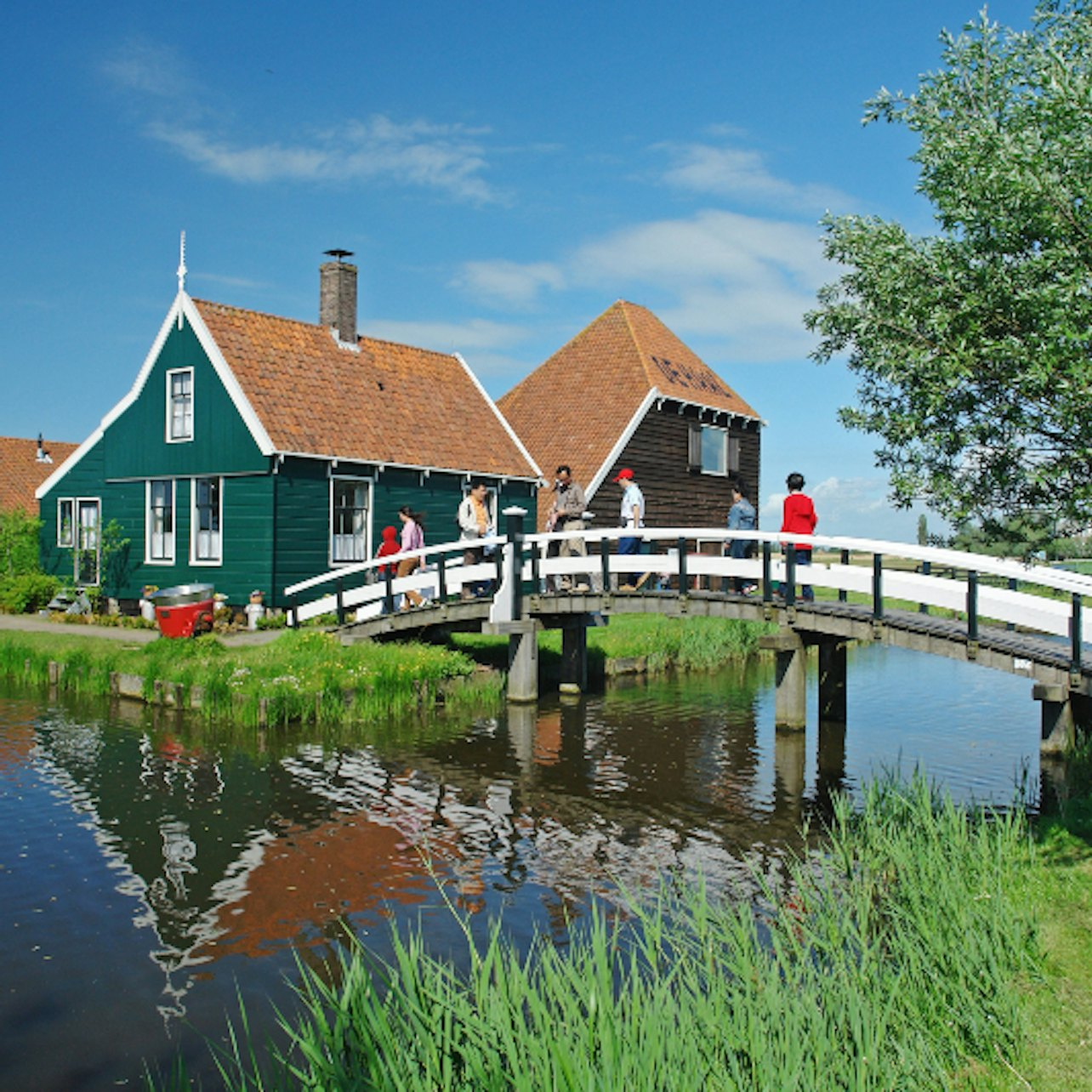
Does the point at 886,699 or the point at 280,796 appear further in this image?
the point at 886,699

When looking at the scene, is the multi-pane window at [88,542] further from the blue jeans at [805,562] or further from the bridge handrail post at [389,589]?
the blue jeans at [805,562]

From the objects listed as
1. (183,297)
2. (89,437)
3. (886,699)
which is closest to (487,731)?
(886,699)

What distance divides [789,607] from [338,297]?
1369 centimetres

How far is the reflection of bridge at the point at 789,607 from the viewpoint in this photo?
1109cm

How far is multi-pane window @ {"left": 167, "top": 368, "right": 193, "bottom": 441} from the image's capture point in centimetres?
2148

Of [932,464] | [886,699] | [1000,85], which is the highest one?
[1000,85]

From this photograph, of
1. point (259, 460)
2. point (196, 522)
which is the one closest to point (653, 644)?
point (259, 460)

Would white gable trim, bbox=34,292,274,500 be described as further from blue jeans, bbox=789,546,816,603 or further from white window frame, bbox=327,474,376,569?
blue jeans, bbox=789,546,816,603

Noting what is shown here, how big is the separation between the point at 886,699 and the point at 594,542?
6759mm

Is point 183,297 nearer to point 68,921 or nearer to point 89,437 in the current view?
point 89,437

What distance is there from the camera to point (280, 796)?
1064 centimetres

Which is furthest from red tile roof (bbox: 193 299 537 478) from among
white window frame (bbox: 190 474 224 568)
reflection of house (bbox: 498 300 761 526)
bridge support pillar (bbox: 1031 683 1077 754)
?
bridge support pillar (bbox: 1031 683 1077 754)

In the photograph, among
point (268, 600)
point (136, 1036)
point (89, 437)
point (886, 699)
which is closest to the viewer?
point (136, 1036)

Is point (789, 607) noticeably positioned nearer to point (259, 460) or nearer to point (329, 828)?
point (329, 828)
